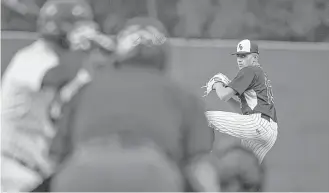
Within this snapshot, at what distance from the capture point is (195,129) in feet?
8.69

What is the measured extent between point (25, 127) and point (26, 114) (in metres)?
0.06

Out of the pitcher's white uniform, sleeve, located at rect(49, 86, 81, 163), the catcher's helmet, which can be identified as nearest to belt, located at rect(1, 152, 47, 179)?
the pitcher's white uniform

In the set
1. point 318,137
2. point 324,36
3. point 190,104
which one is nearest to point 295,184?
point 318,137

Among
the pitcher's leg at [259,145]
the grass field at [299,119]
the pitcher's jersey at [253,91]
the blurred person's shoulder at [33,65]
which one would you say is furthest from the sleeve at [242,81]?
the blurred person's shoulder at [33,65]

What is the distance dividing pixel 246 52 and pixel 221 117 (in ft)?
1.71

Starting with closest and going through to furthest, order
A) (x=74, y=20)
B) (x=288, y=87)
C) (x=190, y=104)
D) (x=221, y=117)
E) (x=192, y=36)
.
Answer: (x=190, y=104) → (x=74, y=20) → (x=221, y=117) → (x=192, y=36) → (x=288, y=87)

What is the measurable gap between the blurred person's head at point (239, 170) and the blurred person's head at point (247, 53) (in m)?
0.63

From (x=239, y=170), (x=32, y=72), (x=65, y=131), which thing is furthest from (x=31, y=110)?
(x=239, y=170)

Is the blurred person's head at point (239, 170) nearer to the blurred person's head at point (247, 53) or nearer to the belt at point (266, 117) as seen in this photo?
the belt at point (266, 117)

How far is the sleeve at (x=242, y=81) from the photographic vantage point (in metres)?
4.80

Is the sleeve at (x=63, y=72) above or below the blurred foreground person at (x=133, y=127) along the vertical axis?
above

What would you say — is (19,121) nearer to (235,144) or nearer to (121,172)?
(121,172)

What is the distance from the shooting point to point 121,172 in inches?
93.7

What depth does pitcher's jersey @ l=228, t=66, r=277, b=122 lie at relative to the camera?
483 cm
